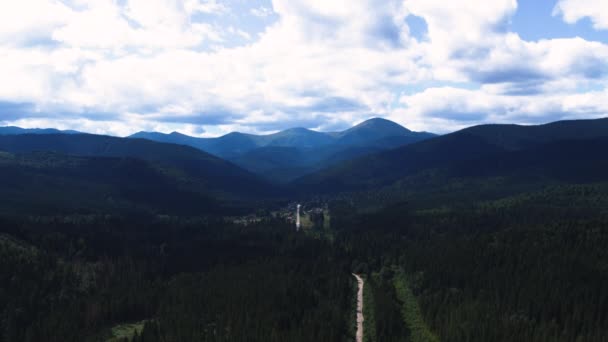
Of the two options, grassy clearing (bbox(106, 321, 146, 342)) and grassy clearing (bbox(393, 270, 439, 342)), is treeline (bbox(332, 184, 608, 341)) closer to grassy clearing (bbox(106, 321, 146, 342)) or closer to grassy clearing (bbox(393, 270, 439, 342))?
grassy clearing (bbox(393, 270, 439, 342))

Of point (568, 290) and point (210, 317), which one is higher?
point (568, 290)

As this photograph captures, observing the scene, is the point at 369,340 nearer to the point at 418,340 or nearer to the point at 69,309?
the point at 418,340

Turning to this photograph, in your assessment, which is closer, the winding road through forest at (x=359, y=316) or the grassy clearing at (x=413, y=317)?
the grassy clearing at (x=413, y=317)

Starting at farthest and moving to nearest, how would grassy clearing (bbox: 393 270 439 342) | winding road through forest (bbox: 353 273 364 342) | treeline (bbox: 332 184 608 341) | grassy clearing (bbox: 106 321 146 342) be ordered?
1. grassy clearing (bbox: 106 321 146 342)
2. winding road through forest (bbox: 353 273 364 342)
3. grassy clearing (bbox: 393 270 439 342)
4. treeline (bbox: 332 184 608 341)

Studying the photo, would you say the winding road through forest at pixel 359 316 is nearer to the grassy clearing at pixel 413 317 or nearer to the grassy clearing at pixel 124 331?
the grassy clearing at pixel 413 317

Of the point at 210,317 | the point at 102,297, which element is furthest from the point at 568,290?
the point at 102,297

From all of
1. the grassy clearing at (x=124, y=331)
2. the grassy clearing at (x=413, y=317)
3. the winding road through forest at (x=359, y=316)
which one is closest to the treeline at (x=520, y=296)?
the grassy clearing at (x=413, y=317)

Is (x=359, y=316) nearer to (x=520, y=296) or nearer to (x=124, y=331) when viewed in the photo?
(x=520, y=296)

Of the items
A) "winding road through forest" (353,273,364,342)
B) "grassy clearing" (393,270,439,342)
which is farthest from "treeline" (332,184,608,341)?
"winding road through forest" (353,273,364,342)
